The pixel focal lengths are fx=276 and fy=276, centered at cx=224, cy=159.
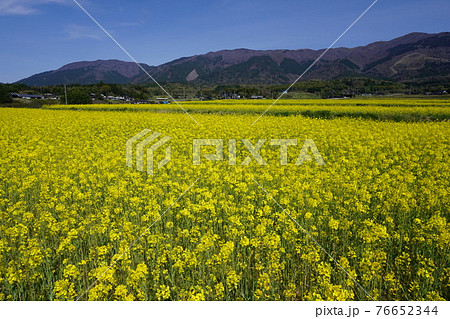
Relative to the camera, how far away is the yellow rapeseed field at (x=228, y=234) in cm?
412

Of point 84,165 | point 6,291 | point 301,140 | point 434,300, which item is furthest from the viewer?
point 301,140

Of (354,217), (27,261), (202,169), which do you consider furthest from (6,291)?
(354,217)

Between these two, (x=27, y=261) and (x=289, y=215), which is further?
(x=289, y=215)

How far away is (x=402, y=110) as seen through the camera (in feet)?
77.0

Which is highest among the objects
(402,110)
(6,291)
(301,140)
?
(402,110)

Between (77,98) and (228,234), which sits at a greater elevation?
(77,98)

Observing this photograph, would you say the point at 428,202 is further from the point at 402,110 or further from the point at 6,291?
the point at 402,110

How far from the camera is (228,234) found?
195 inches

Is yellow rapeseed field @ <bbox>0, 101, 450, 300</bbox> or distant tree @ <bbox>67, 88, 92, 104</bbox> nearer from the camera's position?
yellow rapeseed field @ <bbox>0, 101, 450, 300</bbox>

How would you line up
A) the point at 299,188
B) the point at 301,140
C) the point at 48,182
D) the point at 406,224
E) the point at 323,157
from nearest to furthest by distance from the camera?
1. the point at 406,224
2. the point at 299,188
3. the point at 48,182
4. the point at 323,157
5. the point at 301,140

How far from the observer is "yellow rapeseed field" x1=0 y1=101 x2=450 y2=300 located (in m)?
4.12

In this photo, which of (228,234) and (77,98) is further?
(77,98)

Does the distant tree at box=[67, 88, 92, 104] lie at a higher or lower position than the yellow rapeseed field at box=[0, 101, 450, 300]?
higher

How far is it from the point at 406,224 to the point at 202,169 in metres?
5.82
